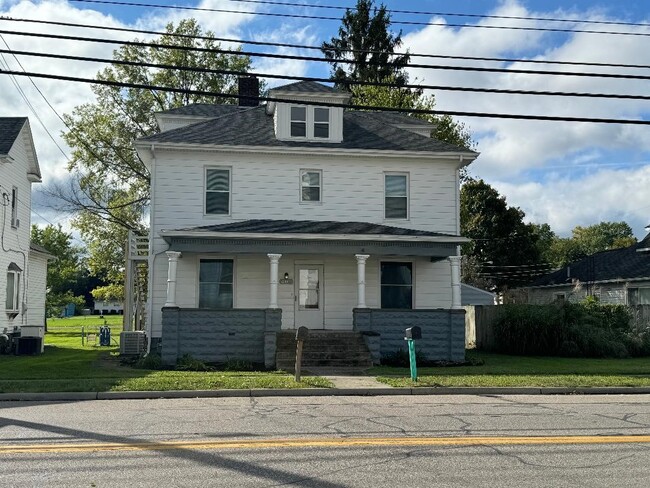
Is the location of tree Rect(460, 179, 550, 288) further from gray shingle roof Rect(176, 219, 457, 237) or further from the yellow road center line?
the yellow road center line

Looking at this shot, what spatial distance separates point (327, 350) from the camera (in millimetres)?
18156

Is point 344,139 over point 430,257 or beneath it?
over

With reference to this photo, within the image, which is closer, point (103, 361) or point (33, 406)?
point (33, 406)

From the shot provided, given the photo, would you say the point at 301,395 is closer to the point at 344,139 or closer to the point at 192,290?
the point at 192,290

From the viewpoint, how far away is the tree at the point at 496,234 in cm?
4934

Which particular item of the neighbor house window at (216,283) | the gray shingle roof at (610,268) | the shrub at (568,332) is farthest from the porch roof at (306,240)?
the gray shingle roof at (610,268)

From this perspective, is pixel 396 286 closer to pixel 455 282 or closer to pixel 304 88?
pixel 455 282

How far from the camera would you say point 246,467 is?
6734 millimetres

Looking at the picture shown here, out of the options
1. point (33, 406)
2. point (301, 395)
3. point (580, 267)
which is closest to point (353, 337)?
point (301, 395)

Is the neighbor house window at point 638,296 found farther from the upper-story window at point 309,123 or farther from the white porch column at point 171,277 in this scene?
the white porch column at point 171,277

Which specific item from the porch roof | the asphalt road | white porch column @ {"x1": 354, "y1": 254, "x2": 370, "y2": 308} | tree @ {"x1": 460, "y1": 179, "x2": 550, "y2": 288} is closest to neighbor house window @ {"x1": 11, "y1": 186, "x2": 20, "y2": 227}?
the porch roof

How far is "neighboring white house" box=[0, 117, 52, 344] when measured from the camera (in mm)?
24062

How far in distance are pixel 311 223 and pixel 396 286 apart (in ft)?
11.0

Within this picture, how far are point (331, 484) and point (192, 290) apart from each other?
48.7ft
